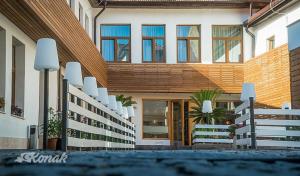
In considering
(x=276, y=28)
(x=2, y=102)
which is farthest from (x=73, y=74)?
(x=276, y=28)

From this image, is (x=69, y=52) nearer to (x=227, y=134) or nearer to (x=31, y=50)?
(x=31, y=50)

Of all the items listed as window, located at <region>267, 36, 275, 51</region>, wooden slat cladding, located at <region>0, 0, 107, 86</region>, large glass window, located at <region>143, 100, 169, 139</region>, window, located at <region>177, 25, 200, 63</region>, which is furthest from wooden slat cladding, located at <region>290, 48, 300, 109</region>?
large glass window, located at <region>143, 100, 169, 139</region>

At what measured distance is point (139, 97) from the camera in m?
24.5

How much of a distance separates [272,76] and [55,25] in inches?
427

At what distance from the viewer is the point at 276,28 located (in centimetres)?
2100

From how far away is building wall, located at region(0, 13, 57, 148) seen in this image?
426 inches

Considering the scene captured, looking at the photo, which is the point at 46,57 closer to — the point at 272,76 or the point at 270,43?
the point at 272,76

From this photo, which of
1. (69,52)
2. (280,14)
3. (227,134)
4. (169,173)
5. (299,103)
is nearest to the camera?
(169,173)

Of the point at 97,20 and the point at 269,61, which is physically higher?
the point at 97,20

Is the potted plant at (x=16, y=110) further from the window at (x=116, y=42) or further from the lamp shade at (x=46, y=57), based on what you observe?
the window at (x=116, y=42)

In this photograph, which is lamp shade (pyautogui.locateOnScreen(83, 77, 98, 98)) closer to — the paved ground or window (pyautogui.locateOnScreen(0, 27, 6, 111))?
window (pyautogui.locateOnScreen(0, 27, 6, 111))

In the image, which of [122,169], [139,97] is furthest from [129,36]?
[122,169]

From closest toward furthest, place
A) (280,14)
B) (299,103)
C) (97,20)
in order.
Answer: (299,103)
(280,14)
(97,20)

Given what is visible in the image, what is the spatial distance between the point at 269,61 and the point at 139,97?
6.53 metres
